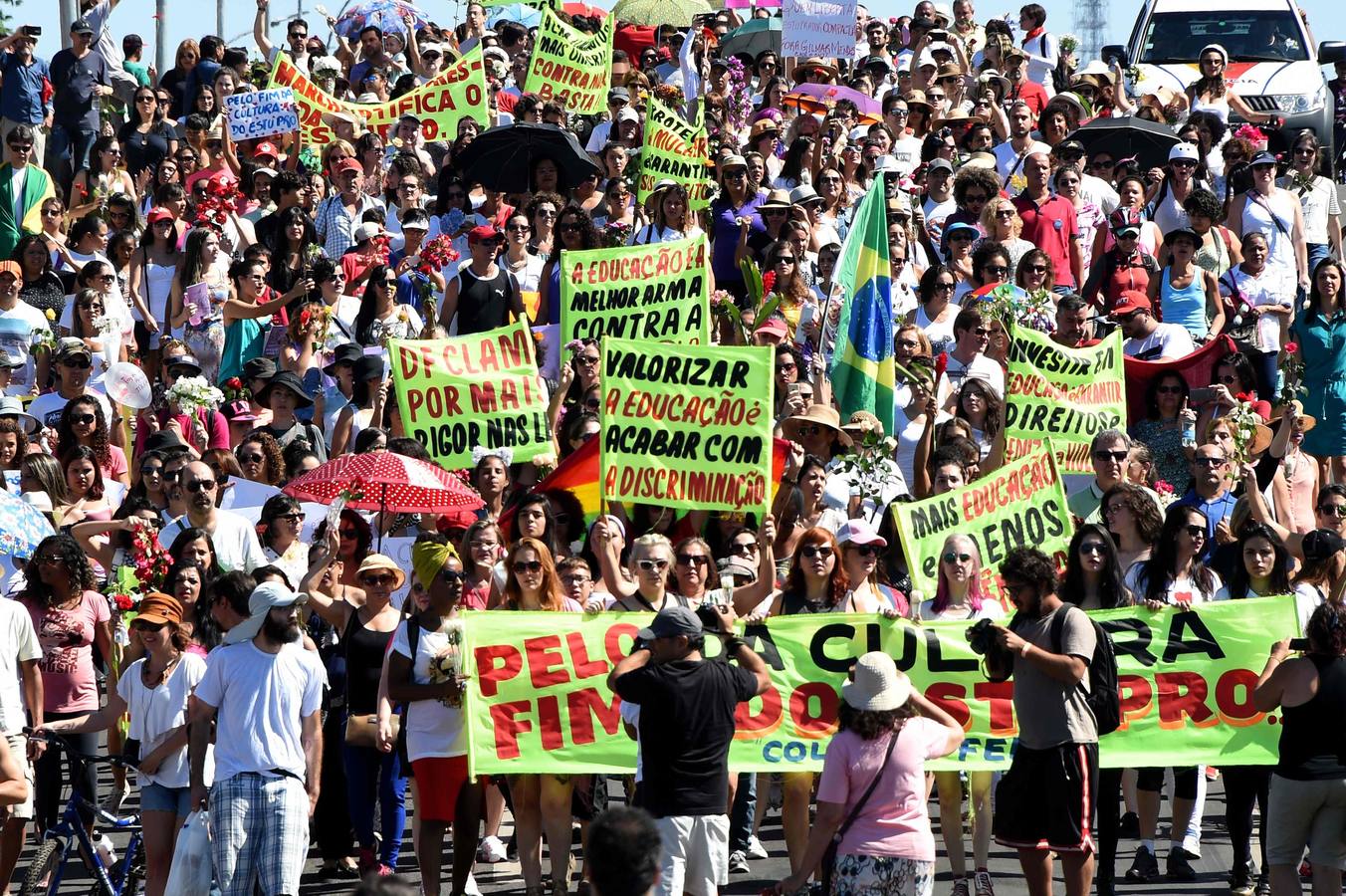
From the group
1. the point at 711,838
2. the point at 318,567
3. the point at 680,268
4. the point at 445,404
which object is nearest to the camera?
the point at 711,838

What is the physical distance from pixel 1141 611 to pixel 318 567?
3810 mm

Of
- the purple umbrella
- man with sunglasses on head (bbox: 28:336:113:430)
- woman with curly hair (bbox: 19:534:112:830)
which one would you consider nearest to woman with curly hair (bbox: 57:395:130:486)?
man with sunglasses on head (bbox: 28:336:113:430)

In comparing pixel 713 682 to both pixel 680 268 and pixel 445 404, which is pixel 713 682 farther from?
pixel 680 268

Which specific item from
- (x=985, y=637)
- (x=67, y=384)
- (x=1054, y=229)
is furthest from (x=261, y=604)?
(x=1054, y=229)

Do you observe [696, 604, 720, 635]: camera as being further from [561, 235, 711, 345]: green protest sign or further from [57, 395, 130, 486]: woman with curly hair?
[561, 235, 711, 345]: green protest sign

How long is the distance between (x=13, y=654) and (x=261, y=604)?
53.1 inches

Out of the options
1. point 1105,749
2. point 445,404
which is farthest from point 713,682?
point 445,404

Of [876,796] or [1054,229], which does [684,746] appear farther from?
[1054,229]

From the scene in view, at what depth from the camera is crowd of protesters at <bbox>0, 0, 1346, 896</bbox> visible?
9.12 m

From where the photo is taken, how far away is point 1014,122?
20.1 meters

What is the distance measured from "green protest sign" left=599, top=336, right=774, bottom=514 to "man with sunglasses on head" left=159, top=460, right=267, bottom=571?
5.99 ft

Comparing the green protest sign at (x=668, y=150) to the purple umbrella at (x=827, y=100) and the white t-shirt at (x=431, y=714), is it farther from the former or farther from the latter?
the white t-shirt at (x=431, y=714)

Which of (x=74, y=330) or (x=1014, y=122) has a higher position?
(x=1014, y=122)

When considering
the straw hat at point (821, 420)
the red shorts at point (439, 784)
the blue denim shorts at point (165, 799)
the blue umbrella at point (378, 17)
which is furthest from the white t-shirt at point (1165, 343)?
the blue umbrella at point (378, 17)
